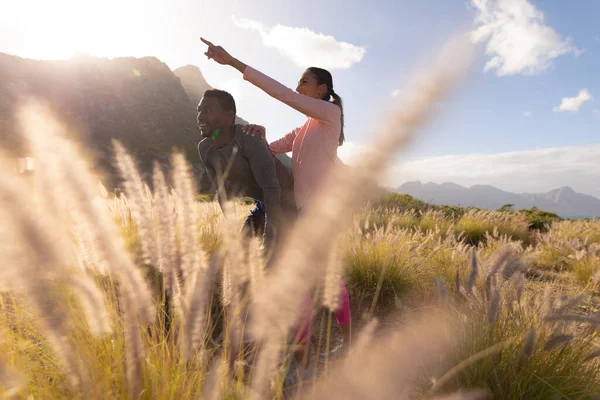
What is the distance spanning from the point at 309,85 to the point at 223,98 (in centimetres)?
61

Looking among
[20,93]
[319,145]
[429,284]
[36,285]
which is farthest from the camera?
[20,93]

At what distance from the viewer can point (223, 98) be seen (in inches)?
84.2

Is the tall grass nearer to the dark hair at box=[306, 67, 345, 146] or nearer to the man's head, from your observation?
the man's head

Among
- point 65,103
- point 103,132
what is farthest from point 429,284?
point 65,103

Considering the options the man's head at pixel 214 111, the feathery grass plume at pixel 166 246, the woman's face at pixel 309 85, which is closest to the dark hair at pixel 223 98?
the man's head at pixel 214 111

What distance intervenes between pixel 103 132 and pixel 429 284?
57800 mm

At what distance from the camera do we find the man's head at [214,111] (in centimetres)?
208

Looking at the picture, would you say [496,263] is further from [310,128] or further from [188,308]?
[188,308]

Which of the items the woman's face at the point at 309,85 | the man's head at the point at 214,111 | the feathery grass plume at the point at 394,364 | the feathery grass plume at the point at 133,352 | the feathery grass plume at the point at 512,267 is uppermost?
the woman's face at the point at 309,85

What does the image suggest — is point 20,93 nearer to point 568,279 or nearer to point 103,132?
point 103,132

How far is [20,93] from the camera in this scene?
43781 millimetres

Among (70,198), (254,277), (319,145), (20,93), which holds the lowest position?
(254,277)

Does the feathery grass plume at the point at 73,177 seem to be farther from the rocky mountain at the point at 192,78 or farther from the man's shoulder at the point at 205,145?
the rocky mountain at the point at 192,78

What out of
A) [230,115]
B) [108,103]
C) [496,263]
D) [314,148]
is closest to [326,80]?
[314,148]
